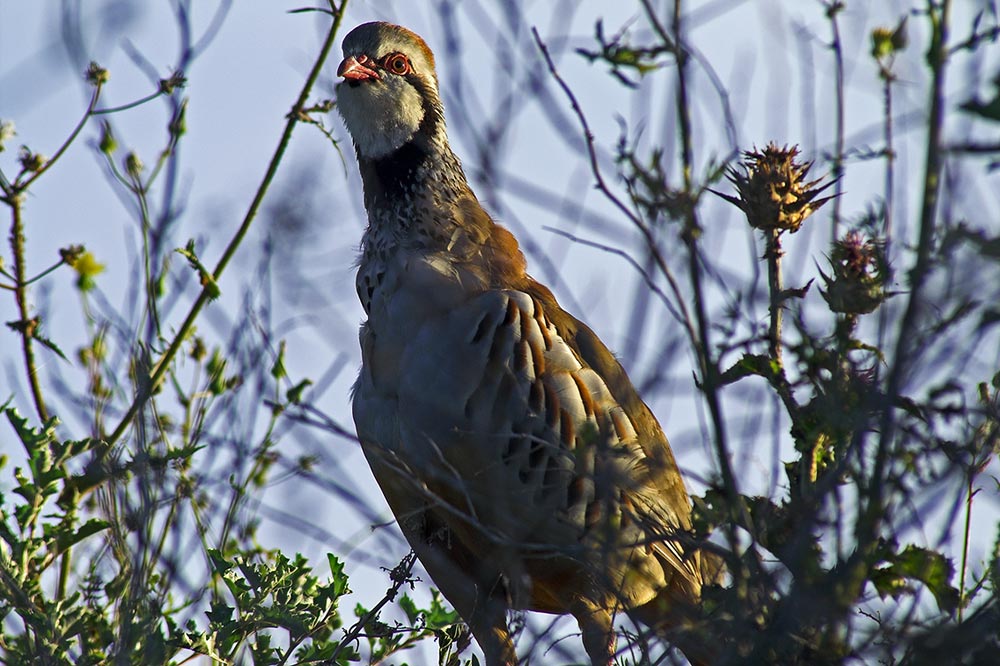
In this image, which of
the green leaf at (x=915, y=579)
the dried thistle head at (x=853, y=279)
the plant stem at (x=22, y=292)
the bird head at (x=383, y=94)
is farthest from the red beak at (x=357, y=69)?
the green leaf at (x=915, y=579)

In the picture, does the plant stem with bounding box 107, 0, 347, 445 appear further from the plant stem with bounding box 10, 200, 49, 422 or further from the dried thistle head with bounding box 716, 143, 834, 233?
the dried thistle head with bounding box 716, 143, 834, 233

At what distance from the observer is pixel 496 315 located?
4793 millimetres

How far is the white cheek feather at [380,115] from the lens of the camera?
5414 millimetres

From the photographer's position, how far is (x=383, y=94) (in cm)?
544

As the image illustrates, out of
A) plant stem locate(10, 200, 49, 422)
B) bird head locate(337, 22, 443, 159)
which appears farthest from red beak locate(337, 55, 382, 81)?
plant stem locate(10, 200, 49, 422)

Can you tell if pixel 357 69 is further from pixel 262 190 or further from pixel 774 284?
pixel 774 284

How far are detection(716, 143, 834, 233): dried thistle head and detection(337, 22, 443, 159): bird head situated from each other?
1.96m

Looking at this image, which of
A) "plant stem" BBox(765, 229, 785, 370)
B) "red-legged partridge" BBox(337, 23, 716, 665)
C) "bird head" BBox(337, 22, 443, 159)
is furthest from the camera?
"bird head" BBox(337, 22, 443, 159)

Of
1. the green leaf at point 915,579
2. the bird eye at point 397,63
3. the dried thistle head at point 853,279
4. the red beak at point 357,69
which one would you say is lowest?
the green leaf at point 915,579

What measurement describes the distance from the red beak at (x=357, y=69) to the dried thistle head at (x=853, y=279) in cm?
253

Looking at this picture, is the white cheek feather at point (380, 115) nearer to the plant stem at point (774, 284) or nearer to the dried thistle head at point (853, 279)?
the plant stem at point (774, 284)

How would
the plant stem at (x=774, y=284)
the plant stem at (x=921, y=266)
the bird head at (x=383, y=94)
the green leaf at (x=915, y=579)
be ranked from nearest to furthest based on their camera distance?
the plant stem at (x=921, y=266)
the green leaf at (x=915, y=579)
the plant stem at (x=774, y=284)
the bird head at (x=383, y=94)

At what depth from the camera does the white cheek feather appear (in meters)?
5.41

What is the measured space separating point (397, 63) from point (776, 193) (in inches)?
89.2
